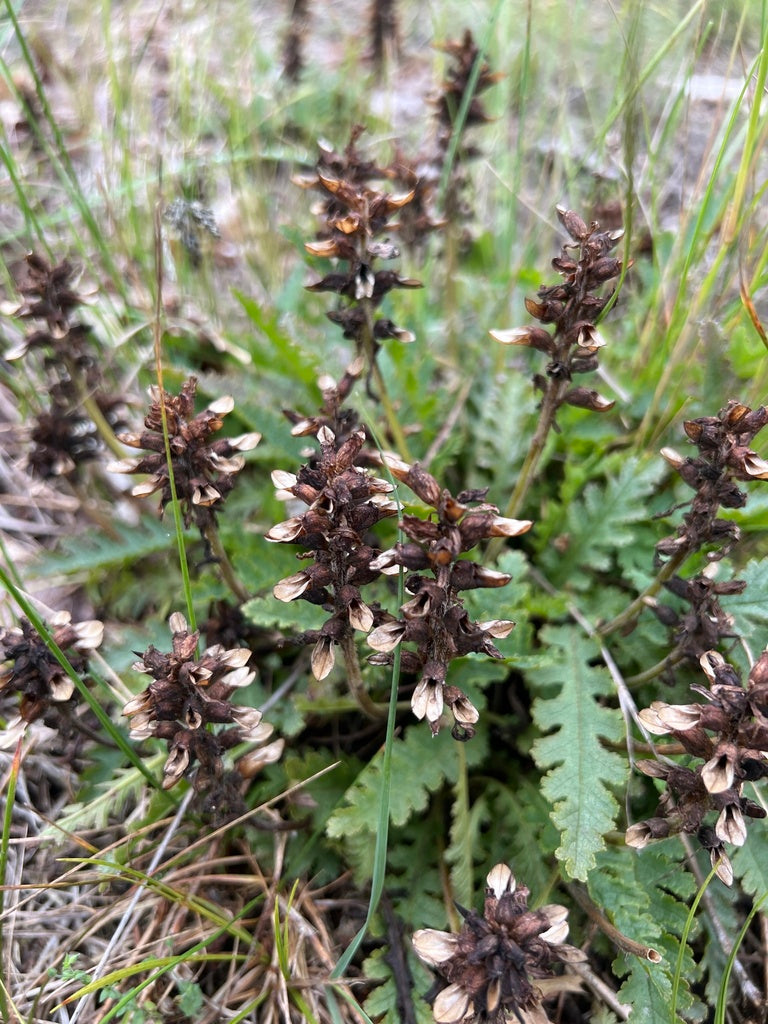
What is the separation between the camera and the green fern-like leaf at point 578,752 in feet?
6.45

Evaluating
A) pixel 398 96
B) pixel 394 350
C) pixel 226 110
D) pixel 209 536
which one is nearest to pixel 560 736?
pixel 209 536

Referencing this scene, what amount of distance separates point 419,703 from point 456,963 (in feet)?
1.69

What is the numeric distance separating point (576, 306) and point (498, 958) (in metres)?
1.49

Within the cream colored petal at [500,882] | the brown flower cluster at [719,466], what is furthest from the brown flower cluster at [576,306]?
the cream colored petal at [500,882]

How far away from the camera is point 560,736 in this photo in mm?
2229

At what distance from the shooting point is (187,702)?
71.4 inches

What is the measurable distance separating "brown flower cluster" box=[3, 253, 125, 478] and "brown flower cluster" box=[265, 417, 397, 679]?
4.13 feet

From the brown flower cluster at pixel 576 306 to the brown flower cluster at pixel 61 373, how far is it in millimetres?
1473

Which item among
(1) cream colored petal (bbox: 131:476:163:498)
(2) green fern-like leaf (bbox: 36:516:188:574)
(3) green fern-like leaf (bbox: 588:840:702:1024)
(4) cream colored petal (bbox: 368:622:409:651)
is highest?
(1) cream colored petal (bbox: 131:476:163:498)

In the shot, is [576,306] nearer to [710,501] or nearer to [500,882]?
[710,501]

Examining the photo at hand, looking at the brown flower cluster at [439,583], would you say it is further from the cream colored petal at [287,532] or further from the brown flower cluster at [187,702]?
the brown flower cluster at [187,702]

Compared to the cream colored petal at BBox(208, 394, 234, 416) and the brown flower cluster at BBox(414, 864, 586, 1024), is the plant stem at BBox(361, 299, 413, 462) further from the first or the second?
the brown flower cluster at BBox(414, 864, 586, 1024)

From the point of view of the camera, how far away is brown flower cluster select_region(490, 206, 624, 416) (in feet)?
6.28

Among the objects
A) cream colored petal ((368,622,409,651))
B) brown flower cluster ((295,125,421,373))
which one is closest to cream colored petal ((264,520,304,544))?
cream colored petal ((368,622,409,651))
